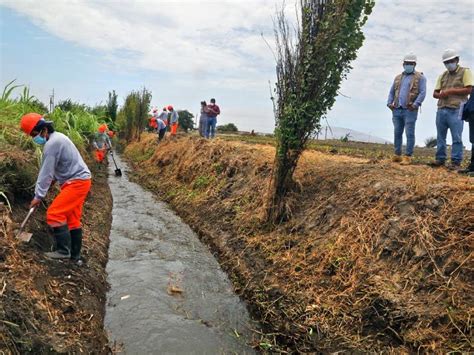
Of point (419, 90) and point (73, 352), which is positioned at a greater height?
point (419, 90)

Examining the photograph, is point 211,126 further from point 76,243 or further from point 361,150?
point 76,243

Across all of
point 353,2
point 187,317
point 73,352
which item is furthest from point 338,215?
point 73,352

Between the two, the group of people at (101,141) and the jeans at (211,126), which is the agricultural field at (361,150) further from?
the group of people at (101,141)

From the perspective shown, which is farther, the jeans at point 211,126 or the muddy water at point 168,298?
the jeans at point 211,126

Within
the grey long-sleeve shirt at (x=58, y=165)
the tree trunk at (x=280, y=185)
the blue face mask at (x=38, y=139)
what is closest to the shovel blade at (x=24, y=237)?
the grey long-sleeve shirt at (x=58, y=165)

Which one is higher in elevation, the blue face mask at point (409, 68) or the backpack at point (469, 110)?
the blue face mask at point (409, 68)

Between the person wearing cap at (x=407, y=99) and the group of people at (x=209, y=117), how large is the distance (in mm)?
8360

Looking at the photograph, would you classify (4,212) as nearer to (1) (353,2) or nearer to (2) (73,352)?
(2) (73,352)

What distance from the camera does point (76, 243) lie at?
543cm

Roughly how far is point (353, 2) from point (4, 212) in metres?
5.79

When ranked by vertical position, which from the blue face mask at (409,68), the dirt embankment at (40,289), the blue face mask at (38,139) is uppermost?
the blue face mask at (409,68)

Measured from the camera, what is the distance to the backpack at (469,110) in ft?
19.8

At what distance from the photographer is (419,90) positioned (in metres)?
7.10

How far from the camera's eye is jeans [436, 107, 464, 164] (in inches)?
263
